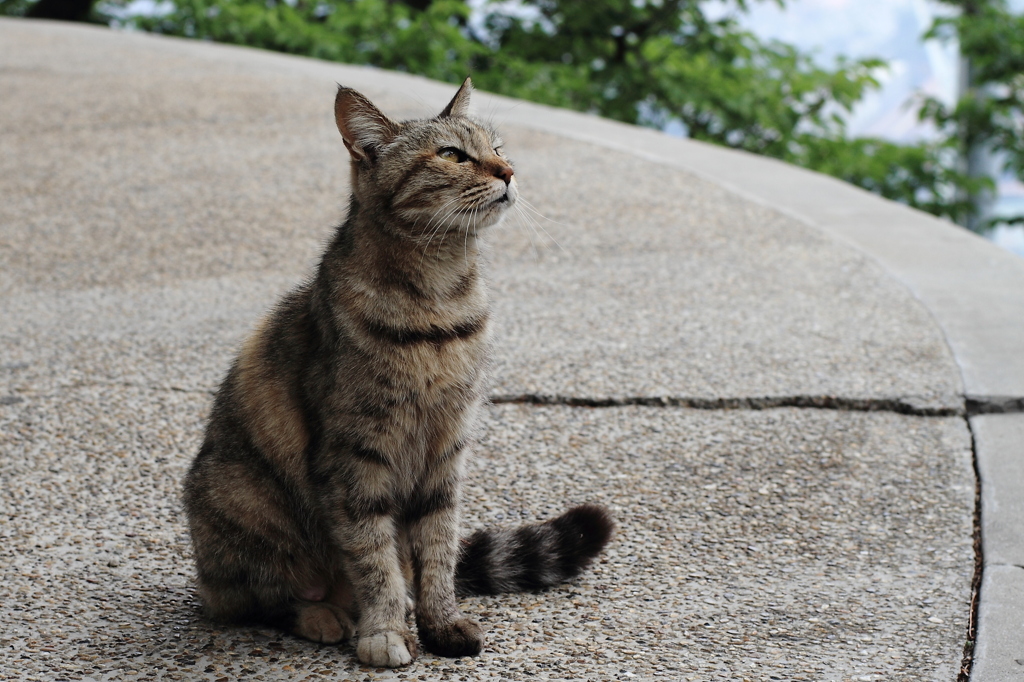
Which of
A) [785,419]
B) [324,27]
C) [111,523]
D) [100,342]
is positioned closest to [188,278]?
[100,342]

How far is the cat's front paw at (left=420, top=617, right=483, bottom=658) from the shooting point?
2441mm

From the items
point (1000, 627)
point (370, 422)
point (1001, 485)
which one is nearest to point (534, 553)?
point (370, 422)

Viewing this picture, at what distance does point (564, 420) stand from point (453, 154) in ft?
4.92

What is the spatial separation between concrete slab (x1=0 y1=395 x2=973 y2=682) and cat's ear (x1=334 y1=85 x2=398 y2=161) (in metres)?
1.19

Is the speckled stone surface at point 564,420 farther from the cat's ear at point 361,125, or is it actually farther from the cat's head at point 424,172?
the cat's ear at point 361,125

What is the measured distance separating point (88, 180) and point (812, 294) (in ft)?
14.4

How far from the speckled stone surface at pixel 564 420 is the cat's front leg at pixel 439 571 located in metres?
0.06

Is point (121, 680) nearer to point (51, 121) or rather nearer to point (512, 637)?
point (512, 637)

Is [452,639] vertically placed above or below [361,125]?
below

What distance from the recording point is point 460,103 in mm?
2699

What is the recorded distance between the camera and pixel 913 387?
3.90m

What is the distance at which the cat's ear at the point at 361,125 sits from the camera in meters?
2.44

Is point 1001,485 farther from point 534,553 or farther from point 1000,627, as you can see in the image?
point 534,553

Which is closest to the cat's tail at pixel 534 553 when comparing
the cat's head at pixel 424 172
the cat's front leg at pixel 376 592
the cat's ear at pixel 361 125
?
the cat's front leg at pixel 376 592
